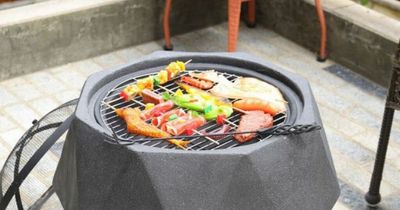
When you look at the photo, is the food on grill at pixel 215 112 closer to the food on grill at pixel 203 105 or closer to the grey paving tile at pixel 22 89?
the food on grill at pixel 203 105

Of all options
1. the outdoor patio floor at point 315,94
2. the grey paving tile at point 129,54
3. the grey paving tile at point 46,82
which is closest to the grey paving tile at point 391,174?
the outdoor patio floor at point 315,94

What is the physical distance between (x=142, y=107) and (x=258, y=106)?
53cm

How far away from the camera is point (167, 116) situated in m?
2.98

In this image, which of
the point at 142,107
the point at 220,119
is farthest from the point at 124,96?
the point at 220,119

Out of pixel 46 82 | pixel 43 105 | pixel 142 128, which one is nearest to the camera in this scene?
pixel 142 128

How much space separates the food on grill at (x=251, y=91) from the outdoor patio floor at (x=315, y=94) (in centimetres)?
113

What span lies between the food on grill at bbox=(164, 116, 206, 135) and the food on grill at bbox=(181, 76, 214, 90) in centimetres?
29

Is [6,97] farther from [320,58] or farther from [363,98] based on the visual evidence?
[363,98]

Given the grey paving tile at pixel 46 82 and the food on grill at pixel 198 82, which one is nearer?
the food on grill at pixel 198 82

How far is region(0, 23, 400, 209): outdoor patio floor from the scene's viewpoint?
13.9ft

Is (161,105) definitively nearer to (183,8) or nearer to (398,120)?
(398,120)

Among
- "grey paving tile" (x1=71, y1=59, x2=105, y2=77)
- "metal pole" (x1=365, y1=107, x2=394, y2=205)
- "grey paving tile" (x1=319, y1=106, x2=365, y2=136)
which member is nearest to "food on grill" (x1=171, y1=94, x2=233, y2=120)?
"metal pole" (x1=365, y1=107, x2=394, y2=205)

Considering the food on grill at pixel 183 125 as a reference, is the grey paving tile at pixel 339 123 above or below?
below

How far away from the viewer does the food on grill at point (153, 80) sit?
10.3 feet
